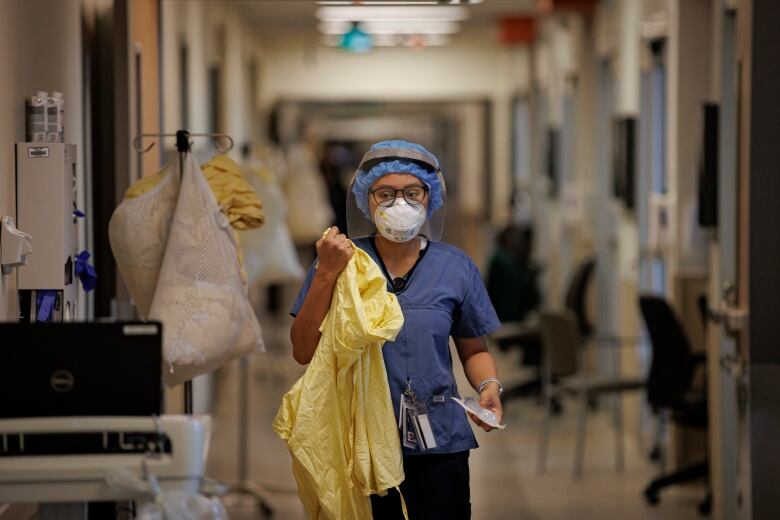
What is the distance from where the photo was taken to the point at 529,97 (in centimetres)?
1491

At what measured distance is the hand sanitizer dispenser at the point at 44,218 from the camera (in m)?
3.65

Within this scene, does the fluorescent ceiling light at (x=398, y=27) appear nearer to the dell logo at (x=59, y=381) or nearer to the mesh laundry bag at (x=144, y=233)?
the mesh laundry bag at (x=144, y=233)

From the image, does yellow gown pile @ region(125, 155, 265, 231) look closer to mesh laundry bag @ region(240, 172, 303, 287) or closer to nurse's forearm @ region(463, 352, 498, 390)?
nurse's forearm @ region(463, 352, 498, 390)

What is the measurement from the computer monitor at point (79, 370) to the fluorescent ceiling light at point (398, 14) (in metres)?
5.11

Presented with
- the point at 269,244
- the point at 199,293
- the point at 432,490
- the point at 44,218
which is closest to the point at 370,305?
the point at 432,490

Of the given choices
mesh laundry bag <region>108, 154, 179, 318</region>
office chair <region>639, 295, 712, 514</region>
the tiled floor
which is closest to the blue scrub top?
mesh laundry bag <region>108, 154, 179, 318</region>

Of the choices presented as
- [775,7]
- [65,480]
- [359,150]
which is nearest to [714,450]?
[775,7]

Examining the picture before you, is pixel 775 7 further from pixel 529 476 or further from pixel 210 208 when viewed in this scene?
pixel 529 476

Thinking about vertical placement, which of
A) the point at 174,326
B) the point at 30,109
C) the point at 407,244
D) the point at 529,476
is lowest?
the point at 529,476

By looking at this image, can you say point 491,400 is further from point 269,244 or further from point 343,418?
point 269,244

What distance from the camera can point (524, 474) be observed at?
725 centimetres

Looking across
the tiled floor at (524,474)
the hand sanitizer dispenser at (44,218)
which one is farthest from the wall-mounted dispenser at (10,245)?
the tiled floor at (524,474)

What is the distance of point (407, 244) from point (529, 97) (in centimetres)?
1166

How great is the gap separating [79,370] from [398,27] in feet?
33.7
